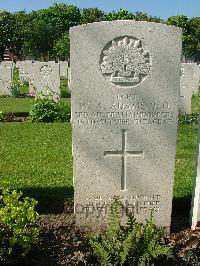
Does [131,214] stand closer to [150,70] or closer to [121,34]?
[150,70]

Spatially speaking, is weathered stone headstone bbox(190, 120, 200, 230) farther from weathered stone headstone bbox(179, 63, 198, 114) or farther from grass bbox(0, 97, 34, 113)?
grass bbox(0, 97, 34, 113)

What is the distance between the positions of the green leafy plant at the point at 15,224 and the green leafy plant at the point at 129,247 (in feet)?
1.84

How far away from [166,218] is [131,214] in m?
0.38

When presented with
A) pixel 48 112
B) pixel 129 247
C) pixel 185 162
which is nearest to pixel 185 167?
pixel 185 162

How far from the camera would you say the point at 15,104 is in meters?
13.6

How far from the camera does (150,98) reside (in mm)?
3988

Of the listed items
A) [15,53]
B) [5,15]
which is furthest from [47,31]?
[5,15]

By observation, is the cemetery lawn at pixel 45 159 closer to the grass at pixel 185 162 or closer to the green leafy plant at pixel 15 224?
the grass at pixel 185 162

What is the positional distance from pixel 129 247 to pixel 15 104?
35.4 feet

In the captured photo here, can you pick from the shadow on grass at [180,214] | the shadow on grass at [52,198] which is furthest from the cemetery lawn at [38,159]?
the shadow on grass at [180,214]

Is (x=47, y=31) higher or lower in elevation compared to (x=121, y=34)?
higher

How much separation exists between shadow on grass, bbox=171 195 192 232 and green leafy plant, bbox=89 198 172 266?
672mm

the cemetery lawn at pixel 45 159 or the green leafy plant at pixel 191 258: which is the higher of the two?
the cemetery lawn at pixel 45 159

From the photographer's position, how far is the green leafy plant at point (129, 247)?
135 inches
